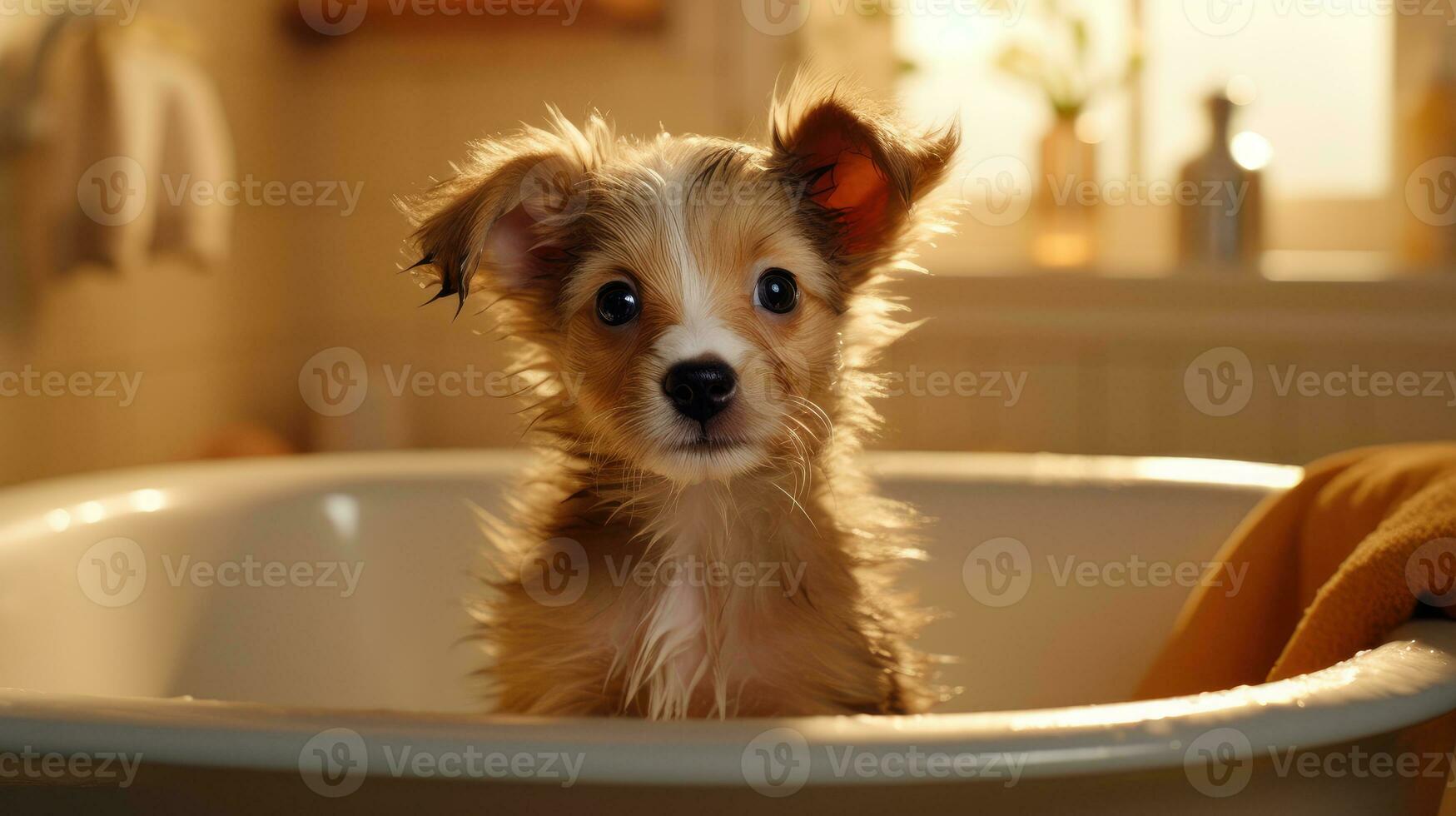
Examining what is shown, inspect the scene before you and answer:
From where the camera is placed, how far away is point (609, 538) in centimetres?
144

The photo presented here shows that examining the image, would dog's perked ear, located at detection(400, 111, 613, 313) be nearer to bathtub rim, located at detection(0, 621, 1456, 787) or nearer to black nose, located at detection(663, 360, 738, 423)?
black nose, located at detection(663, 360, 738, 423)

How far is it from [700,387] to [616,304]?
0.22 metres

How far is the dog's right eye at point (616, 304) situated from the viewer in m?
1.43

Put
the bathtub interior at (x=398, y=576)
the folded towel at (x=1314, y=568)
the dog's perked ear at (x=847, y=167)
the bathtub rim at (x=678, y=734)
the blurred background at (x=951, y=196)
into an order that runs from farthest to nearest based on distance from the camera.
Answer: the blurred background at (x=951, y=196) → the bathtub interior at (x=398, y=576) → the dog's perked ear at (x=847, y=167) → the folded towel at (x=1314, y=568) → the bathtub rim at (x=678, y=734)

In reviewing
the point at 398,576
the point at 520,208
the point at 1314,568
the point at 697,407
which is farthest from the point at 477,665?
the point at 1314,568

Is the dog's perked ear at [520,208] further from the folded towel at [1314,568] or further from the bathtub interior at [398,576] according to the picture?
the folded towel at [1314,568]

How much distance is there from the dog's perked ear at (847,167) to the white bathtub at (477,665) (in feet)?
2.00

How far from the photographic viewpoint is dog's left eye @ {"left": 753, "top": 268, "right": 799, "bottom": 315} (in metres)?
1.43

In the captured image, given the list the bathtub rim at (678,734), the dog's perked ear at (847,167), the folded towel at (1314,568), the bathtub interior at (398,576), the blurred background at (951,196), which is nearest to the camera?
the bathtub rim at (678,734)

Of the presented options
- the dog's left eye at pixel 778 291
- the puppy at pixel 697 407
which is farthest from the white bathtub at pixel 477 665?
the dog's left eye at pixel 778 291

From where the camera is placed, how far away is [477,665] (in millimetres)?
2164

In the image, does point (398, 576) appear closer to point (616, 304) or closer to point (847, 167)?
point (616, 304)

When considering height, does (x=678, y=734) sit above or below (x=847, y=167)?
below

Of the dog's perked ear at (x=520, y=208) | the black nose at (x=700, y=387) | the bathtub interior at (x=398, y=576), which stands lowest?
the bathtub interior at (x=398, y=576)
